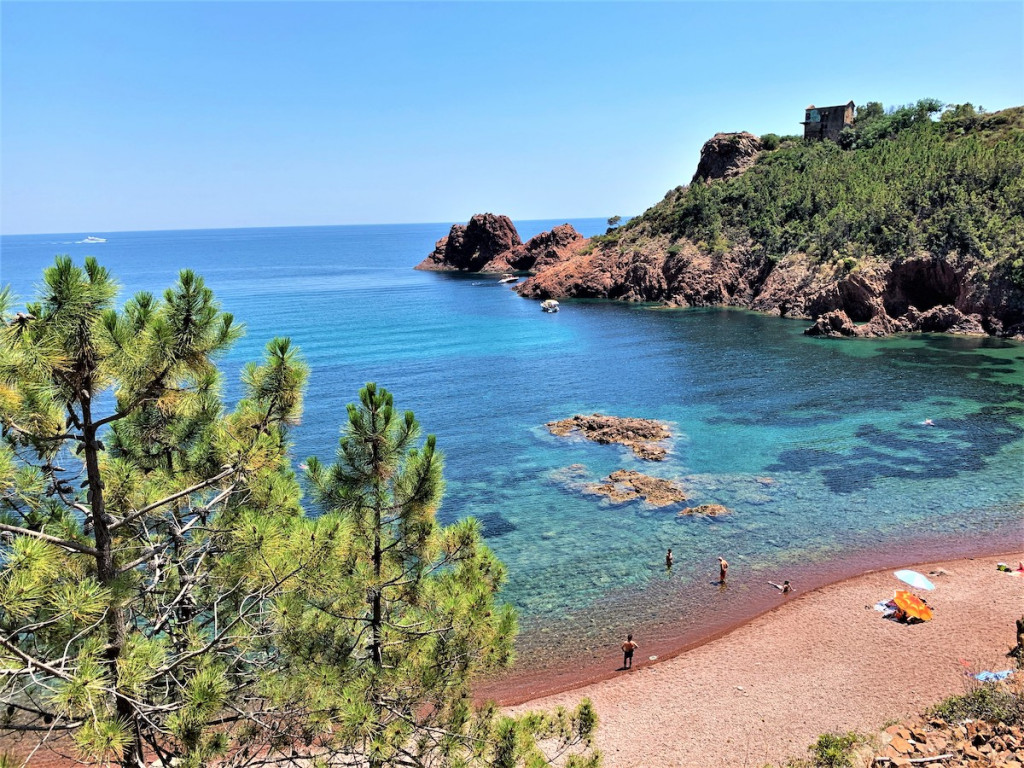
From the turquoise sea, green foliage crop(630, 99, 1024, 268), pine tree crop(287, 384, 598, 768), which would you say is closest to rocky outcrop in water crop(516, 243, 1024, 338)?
green foliage crop(630, 99, 1024, 268)

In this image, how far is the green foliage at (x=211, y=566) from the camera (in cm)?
622

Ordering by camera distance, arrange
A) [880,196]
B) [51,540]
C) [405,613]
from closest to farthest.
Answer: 1. [51,540]
2. [405,613]
3. [880,196]

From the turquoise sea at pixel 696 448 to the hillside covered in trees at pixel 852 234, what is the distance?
5393 millimetres

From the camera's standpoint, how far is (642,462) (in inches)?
1326

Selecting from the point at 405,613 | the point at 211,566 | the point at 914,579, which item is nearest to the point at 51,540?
the point at 211,566

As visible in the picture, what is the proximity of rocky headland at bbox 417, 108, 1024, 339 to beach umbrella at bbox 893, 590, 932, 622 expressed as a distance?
47.4 meters

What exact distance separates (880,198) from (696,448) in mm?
52269

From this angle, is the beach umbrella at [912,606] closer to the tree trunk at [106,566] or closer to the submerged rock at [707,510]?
the submerged rock at [707,510]

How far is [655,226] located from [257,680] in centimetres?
9760

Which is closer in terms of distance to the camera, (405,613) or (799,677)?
(405,613)

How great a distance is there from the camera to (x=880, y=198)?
71.4 meters

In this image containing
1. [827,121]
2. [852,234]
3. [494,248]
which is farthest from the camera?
[494,248]

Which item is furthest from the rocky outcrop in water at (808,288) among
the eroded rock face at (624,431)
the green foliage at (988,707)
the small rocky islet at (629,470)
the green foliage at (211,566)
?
the green foliage at (211,566)

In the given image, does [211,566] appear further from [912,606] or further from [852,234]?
[852,234]
